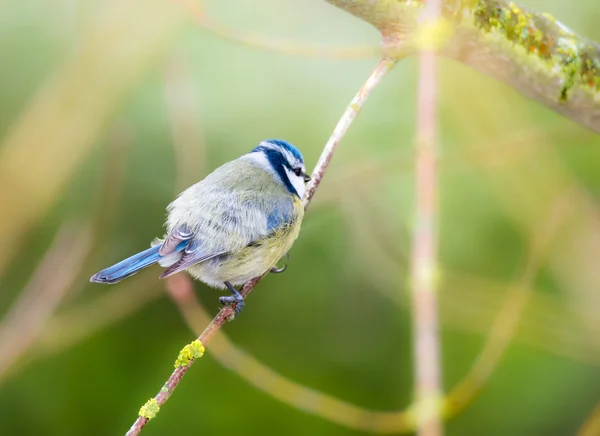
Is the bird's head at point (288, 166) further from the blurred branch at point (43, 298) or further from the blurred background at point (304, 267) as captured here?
the blurred branch at point (43, 298)

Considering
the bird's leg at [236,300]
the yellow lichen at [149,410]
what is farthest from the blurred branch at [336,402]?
the yellow lichen at [149,410]

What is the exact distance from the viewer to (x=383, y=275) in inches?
101

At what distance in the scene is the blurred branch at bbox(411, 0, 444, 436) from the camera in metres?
0.56

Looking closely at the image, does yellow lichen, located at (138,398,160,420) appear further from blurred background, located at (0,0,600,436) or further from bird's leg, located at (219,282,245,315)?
blurred background, located at (0,0,600,436)

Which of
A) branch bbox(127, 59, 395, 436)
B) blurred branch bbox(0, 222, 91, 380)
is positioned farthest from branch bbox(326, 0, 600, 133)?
blurred branch bbox(0, 222, 91, 380)

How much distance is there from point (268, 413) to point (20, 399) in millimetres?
907

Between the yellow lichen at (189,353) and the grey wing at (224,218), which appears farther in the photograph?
the grey wing at (224,218)

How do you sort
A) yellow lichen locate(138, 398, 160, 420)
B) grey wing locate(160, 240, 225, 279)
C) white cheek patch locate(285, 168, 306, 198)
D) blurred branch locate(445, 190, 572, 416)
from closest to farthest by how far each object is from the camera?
yellow lichen locate(138, 398, 160, 420) < blurred branch locate(445, 190, 572, 416) < grey wing locate(160, 240, 225, 279) < white cheek patch locate(285, 168, 306, 198)

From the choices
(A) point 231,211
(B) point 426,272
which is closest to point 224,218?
(A) point 231,211

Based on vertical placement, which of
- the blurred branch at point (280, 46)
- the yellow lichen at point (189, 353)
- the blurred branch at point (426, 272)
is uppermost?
the blurred branch at point (426, 272)

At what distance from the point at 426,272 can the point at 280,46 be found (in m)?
0.99

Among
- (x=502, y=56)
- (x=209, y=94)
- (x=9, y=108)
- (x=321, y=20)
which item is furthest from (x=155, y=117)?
(x=502, y=56)

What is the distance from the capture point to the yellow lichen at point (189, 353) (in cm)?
137

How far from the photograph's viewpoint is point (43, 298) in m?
1.89
